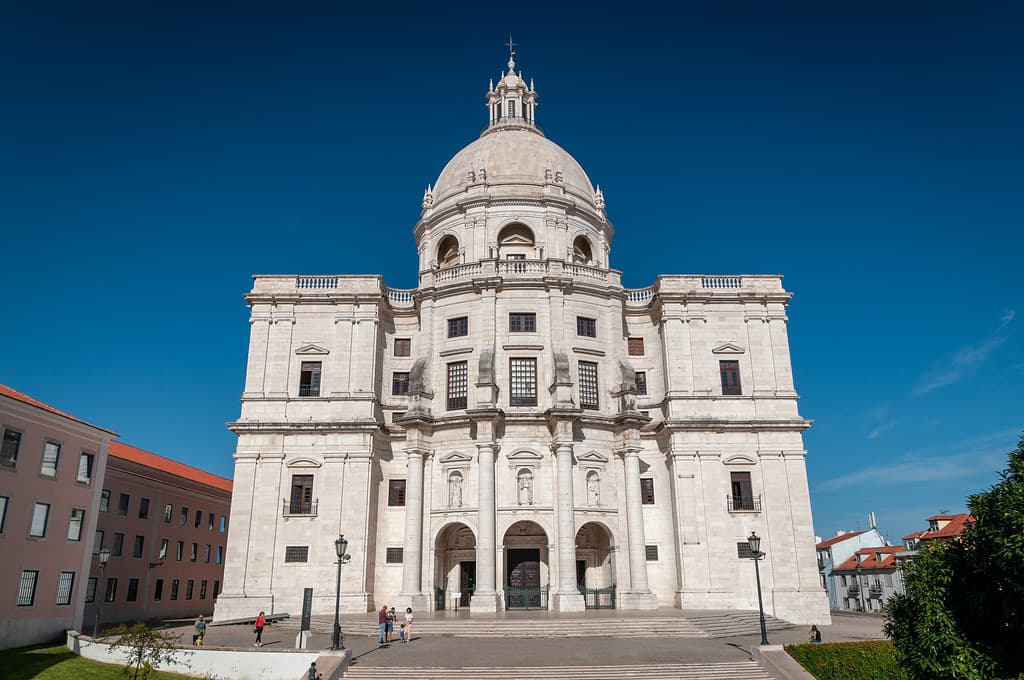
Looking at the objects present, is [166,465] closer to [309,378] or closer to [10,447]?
[309,378]

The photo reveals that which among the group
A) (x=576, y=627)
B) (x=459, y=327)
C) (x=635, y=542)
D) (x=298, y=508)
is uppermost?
(x=459, y=327)

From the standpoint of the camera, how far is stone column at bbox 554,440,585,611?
34531mm

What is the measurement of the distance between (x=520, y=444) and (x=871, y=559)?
4560 centimetres

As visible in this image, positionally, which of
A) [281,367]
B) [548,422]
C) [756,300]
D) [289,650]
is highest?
[756,300]

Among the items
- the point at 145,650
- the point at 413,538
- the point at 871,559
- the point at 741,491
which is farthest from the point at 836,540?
the point at 145,650

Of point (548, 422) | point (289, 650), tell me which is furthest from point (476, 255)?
point (289, 650)

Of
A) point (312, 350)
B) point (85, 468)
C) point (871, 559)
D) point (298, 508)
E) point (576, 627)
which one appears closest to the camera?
point (576, 627)

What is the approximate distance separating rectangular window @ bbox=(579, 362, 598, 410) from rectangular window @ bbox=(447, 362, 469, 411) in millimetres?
6390

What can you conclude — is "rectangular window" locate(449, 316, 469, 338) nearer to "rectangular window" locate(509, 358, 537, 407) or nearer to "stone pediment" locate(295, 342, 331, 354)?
"rectangular window" locate(509, 358, 537, 407)

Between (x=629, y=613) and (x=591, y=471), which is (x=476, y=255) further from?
(x=629, y=613)

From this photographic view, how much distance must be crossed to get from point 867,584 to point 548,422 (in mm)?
42895

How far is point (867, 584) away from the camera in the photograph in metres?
63.9

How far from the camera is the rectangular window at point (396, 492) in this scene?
40.3 m

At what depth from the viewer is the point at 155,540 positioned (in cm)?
4991
